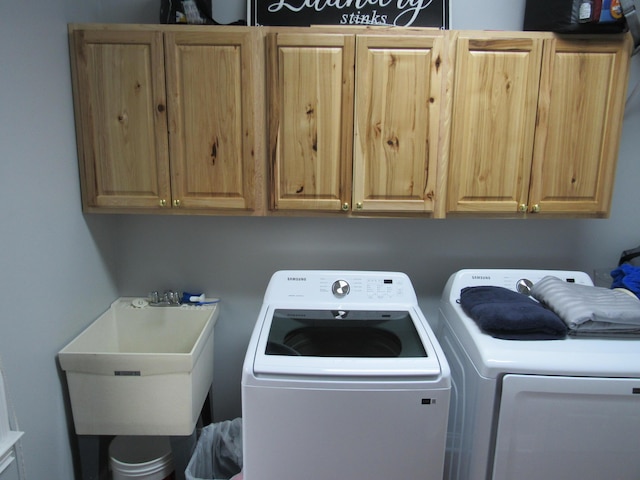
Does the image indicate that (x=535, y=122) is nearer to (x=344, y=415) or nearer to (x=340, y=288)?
(x=340, y=288)

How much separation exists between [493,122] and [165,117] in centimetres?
135

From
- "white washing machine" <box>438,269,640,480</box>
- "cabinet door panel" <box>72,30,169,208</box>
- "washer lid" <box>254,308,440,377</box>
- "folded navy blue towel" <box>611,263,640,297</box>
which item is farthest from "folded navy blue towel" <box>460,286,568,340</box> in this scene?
"cabinet door panel" <box>72,30,169,208</box>

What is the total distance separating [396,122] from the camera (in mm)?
1611

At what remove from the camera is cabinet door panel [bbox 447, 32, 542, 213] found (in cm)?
157

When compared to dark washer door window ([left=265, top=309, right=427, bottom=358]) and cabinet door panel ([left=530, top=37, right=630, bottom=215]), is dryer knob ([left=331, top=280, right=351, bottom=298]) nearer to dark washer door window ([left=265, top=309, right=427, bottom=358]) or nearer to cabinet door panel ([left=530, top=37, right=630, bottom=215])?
dark washer door window ([left=265, top=309, right=427, bottom=358])

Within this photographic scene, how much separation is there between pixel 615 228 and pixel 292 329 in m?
1.75

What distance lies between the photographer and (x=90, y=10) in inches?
69.4

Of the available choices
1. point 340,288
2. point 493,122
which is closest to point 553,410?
point 340,288

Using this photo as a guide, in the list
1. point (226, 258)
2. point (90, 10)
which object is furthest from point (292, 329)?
point (90, 10)

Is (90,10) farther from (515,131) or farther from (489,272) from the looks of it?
(489,272)

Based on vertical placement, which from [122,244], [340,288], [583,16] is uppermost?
[583,16]

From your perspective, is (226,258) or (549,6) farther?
(226,258)

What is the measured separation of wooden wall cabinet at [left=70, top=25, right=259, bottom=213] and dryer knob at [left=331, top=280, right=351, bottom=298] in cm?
50

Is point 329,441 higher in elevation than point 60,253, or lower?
lower
